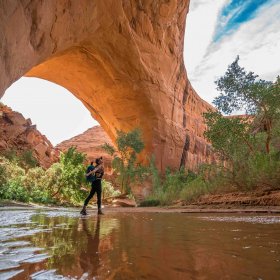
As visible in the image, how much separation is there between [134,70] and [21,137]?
58.5 ft

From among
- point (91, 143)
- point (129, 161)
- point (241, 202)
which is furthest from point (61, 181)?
point (91, 143)

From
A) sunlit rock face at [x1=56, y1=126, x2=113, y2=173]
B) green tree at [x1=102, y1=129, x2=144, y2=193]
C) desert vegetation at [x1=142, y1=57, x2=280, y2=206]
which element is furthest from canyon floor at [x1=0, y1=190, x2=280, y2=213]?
sunlit rock face at [x1=56, y1=126, x2=113, y2=173]

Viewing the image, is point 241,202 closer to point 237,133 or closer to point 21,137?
point 237,133

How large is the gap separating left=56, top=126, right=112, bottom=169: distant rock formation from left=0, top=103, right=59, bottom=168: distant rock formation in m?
8.45

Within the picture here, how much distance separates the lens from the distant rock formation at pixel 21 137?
30469 millimetres

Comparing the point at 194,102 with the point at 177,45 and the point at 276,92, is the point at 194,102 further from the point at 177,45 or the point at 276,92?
the point at 276,92

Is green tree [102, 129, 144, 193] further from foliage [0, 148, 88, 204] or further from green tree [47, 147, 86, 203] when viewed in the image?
foliage [0, 148, 88, 204]

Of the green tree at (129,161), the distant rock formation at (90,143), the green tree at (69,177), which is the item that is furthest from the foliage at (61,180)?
the distant rock formation at (90,143)

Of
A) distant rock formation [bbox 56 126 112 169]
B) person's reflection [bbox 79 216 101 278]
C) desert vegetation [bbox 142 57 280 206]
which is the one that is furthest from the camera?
distant rock formation [bbox 56 126 112 169]

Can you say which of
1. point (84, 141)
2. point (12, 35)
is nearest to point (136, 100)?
point (12, 35)

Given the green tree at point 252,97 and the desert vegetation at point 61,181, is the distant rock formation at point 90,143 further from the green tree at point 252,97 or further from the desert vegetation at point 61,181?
the green tree at point 252,97

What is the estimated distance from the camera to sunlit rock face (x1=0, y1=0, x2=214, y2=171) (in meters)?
16.3

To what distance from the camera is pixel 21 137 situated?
3166 cm

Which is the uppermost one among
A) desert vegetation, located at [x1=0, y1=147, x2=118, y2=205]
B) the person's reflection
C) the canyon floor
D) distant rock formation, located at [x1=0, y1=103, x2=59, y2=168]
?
distant rock formation, located at [x1=0, y1=103, x2=59, y2=168]
